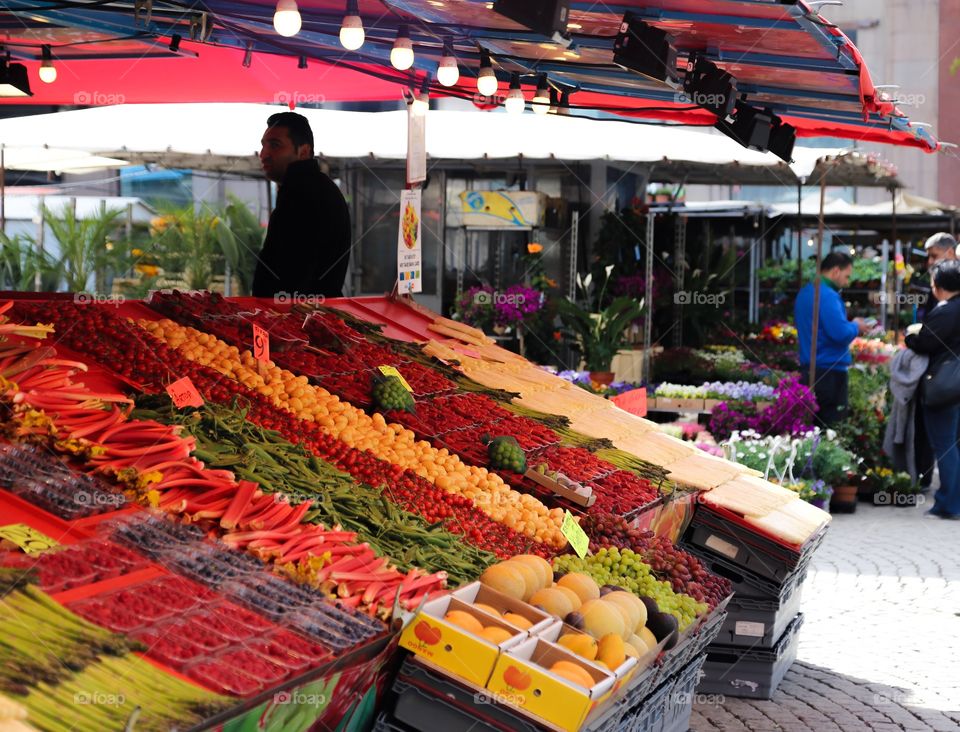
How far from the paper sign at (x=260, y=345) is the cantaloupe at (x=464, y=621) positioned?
211 centimetres

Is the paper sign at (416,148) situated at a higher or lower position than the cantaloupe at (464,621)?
higher

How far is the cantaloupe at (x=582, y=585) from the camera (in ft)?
12.8

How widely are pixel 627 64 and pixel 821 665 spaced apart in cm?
343

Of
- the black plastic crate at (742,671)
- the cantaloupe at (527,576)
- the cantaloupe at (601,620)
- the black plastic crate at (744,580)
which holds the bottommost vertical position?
the black plastic crate at (742,671)

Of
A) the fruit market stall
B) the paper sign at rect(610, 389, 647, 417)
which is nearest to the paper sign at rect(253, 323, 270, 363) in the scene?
the fruit market stall

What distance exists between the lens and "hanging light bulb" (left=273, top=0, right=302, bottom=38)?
500 centimetres

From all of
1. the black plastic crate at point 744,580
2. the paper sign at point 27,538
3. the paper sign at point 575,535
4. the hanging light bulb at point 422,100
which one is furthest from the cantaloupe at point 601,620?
the hanging light bulb at point 422,100

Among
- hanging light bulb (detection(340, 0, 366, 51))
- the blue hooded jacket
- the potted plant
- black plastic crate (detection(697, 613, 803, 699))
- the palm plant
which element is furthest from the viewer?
the palm plant

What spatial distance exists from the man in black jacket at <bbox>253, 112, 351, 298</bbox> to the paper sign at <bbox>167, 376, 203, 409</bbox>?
184 centimetres

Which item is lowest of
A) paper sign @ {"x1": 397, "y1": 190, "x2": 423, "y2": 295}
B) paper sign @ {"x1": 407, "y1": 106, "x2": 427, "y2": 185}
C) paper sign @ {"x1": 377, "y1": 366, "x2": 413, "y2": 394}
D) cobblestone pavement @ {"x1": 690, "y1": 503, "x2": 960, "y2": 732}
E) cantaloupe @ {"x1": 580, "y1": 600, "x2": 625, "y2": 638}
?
cobblestone pavement @ {"x1": 690, "y1": 503, "x2": 960, "y2": 732}

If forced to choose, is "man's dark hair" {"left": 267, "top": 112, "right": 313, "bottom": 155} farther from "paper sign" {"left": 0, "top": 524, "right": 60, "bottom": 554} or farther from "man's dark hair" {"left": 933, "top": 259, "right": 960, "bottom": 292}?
"man's dark hair" {"left": 933, "top": 259, "right": 960, "bottom": 292}

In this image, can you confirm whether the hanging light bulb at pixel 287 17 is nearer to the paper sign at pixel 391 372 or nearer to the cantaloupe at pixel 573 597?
the paper sign at pixel 391 372

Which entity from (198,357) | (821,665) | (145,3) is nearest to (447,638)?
(198,357)

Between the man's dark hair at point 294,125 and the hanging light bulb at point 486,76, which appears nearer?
the man's dark hair at point 294,125
